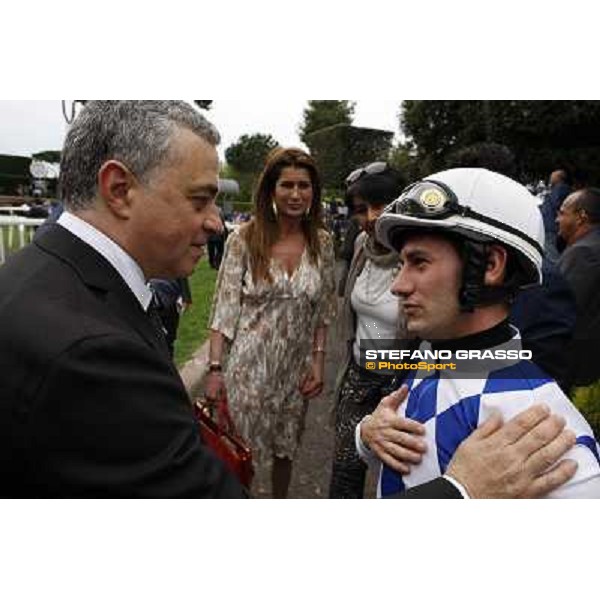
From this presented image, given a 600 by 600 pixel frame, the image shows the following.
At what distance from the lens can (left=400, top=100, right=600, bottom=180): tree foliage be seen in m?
1.31

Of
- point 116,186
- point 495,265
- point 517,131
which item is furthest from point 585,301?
point 116,186

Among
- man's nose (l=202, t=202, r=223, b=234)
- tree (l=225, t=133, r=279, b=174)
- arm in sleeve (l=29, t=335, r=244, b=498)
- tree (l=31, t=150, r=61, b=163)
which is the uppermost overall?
tree (l=225, t=133, r=279, b=174)

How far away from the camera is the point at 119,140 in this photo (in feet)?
3.17

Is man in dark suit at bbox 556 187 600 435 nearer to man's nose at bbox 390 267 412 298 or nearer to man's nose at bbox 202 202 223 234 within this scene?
man's nose at bbox 390 267 412 298

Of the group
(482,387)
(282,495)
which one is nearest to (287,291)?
(282,495)

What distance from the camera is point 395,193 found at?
1474 mm

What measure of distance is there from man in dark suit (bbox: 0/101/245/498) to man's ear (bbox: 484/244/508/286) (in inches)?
18.1

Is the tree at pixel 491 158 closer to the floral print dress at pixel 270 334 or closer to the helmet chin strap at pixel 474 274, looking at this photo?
the helmet chin strap at pixel 474 274

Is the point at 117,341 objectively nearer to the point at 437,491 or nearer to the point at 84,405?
the point at 84,405

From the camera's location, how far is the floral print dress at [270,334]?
5.83 feet

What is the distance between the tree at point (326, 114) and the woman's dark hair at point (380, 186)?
0.17m

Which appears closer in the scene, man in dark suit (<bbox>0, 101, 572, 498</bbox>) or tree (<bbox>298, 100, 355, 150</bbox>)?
man in dark suit (<bbox>0, 101, 572, 498</bbox>)

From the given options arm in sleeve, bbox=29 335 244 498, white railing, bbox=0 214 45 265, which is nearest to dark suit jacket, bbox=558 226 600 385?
arm in sleeve, bbox=29 335 244 498

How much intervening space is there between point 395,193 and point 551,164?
0.35 m
